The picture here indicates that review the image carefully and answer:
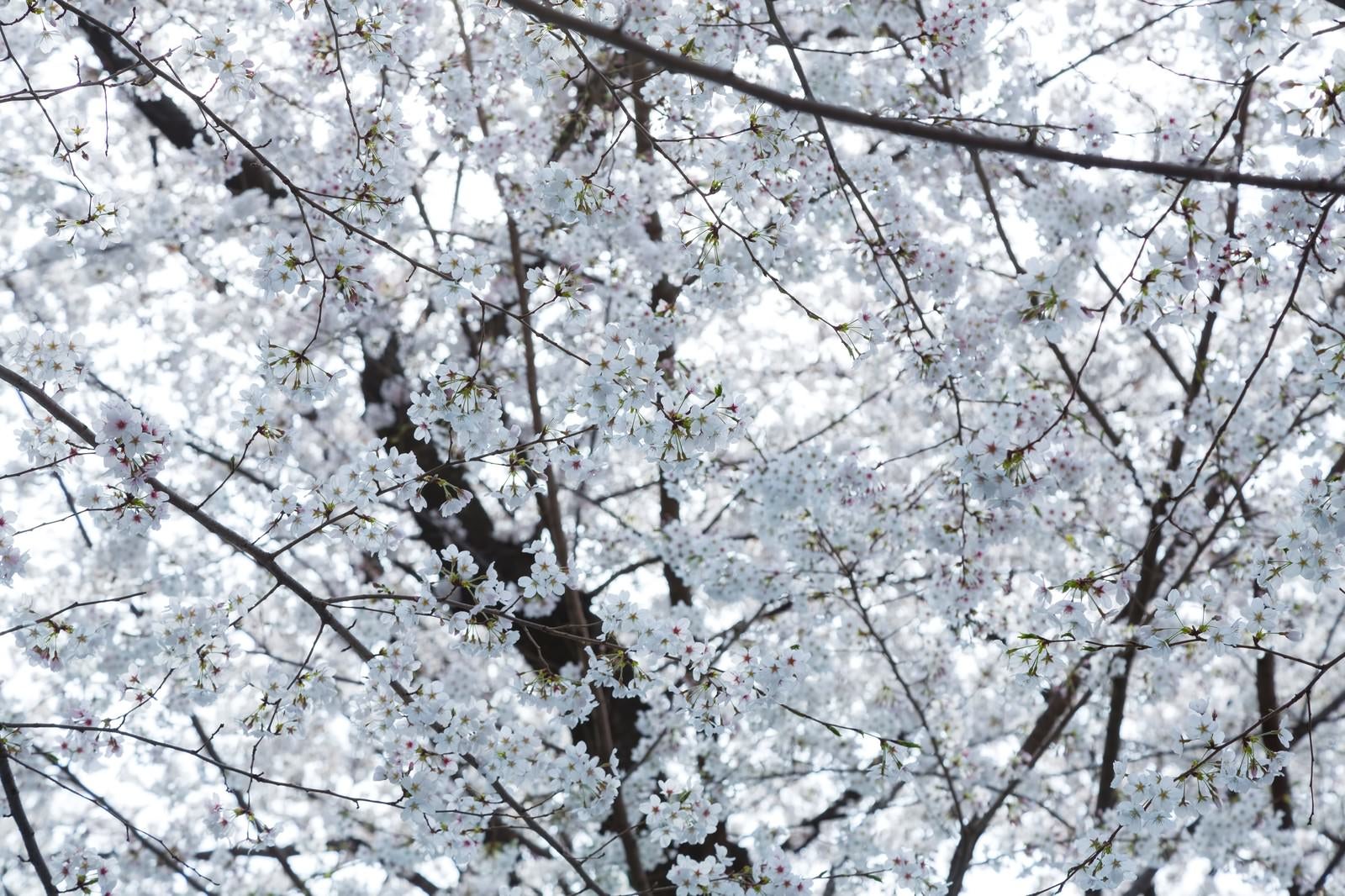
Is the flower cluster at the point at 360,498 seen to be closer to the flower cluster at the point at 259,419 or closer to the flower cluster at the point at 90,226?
the flower cluster at the point at 259,419

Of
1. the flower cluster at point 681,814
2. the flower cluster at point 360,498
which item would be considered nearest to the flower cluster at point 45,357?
the flower cluster at point 360,498

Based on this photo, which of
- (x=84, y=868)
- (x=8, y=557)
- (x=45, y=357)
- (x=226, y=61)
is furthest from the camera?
(x=84, y=868)

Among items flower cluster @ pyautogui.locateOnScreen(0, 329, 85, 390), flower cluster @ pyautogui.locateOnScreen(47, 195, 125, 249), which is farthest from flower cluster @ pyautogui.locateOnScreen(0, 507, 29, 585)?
flower cluster @ pyautogui.locateOnScreen(47, 195, 125, 249)

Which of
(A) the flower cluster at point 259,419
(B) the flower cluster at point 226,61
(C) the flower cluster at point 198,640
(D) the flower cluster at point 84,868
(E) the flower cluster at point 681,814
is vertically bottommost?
(E) the flower cluster at point 681,814

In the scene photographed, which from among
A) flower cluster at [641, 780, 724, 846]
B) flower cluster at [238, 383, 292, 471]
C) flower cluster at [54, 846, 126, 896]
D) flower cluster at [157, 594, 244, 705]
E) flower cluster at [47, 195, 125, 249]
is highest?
flower cluster at [47, 195, 125, 249]

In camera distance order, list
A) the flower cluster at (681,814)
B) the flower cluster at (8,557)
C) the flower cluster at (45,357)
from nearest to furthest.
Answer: the flower cluster at (8,557) → the flower cluster at (45,357) → the flower cluster at (681,814)

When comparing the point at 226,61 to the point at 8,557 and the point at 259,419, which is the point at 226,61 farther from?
the point at 8,557

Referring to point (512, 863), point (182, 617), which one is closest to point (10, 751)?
point (182, 617)

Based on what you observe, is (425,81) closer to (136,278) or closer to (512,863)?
(136,278)

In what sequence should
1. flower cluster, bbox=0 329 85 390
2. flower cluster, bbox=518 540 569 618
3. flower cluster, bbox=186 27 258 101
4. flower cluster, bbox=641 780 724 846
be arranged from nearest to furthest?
flower cluster, bbox=0 329 85 390 → flower cluster, bbox=518 540 569 618 → flower cluster, bbox=186 27 258 101 → flower cluster, bbox=641 780 724 846

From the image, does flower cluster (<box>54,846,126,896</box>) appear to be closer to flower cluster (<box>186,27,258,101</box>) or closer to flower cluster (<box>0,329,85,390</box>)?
flower cluster (<box>0,329,85,390</box>)

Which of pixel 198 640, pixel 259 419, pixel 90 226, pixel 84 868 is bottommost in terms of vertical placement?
pixel 84 868

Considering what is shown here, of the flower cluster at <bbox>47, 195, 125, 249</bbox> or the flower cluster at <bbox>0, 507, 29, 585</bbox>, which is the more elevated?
the flower cluster at <bbox>47, 195, 125, 249</bbox>

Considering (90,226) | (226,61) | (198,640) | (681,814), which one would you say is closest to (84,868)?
(198,640)
